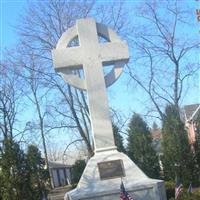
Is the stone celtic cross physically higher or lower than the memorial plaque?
higher

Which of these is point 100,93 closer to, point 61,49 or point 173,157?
point 61,49

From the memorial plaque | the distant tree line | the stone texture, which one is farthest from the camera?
the distant tree line

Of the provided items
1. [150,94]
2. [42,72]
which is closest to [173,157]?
[150,94]

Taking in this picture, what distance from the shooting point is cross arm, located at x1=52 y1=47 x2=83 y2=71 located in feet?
40.9

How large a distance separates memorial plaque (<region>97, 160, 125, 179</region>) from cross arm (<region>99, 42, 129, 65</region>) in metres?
2.80

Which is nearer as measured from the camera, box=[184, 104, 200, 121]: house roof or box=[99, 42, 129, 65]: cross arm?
box=[99, 42, 129, 65]: cross arm

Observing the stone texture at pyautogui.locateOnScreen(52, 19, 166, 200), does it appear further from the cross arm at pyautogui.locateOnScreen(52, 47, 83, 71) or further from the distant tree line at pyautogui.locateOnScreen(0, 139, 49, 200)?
the distant tree line at pyautogui.locateOnScreen(0, 139, 49, 200)

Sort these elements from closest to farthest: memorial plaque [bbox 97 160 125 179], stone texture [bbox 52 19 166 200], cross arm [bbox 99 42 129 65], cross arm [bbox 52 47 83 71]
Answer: stone texture [bbox 52 19 166 200] → memorial plaque [bbox 97 160 125 179] → cross arm [bbox 52 47 83 71] → cross arm [bbox 99 42 129 65]

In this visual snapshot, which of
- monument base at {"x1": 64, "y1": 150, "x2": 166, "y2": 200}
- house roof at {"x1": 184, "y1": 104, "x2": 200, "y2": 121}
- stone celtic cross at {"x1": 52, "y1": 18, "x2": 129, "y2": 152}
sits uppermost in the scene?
house roof at {"x1": 184, "y1": 104, "x2": 200, "y2": 121}

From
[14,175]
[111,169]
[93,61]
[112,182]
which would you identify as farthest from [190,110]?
[112,182]

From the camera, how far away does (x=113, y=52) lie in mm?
12633

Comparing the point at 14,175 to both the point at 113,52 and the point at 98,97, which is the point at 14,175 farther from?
the point at 113,52

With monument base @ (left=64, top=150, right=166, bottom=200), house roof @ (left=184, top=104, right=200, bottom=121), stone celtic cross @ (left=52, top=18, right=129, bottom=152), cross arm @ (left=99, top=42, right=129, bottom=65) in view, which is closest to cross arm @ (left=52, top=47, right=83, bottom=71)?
stone celtic cross @ (left=52, top=18, right=129, bottom=152)

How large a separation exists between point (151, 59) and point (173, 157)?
7.07 metres
